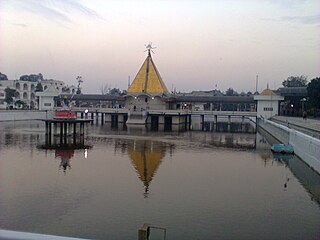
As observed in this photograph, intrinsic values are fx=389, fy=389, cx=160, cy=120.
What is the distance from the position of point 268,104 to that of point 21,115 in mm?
28597

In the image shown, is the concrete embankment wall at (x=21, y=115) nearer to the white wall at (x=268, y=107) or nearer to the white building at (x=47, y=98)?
the white building at (x=47, y=98)

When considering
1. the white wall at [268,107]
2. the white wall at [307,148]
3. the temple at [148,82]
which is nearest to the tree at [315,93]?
the white wall at [268,107]

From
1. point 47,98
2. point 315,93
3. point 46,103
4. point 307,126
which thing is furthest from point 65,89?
point 307,126

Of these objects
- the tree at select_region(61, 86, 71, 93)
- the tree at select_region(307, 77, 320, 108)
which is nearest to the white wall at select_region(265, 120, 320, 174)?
the tree at select_region(307, 77, 320, 108)

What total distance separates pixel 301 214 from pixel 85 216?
525 centimetres

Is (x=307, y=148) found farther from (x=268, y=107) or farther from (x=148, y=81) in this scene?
(x=148, y=81)

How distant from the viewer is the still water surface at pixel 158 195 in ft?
27.1

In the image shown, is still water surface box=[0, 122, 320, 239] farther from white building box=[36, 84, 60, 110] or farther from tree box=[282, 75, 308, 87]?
tree box=[282, 75, 308, 87]

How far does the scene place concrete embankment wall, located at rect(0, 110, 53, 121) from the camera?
137 ft

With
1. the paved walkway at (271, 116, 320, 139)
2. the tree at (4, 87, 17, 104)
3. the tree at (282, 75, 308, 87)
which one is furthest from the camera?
the tree at (282, 75, 308, 87)

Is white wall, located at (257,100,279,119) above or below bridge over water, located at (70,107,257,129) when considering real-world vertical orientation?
above

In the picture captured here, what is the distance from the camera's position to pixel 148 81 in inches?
1938

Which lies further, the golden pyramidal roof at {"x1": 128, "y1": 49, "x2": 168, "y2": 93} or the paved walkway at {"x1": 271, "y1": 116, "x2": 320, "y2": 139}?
the golden pyramidal roof at {"x1": 128, "y1": 49, "x2": 168, "y2": 93}

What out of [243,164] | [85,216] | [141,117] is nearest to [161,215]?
[85,216]
